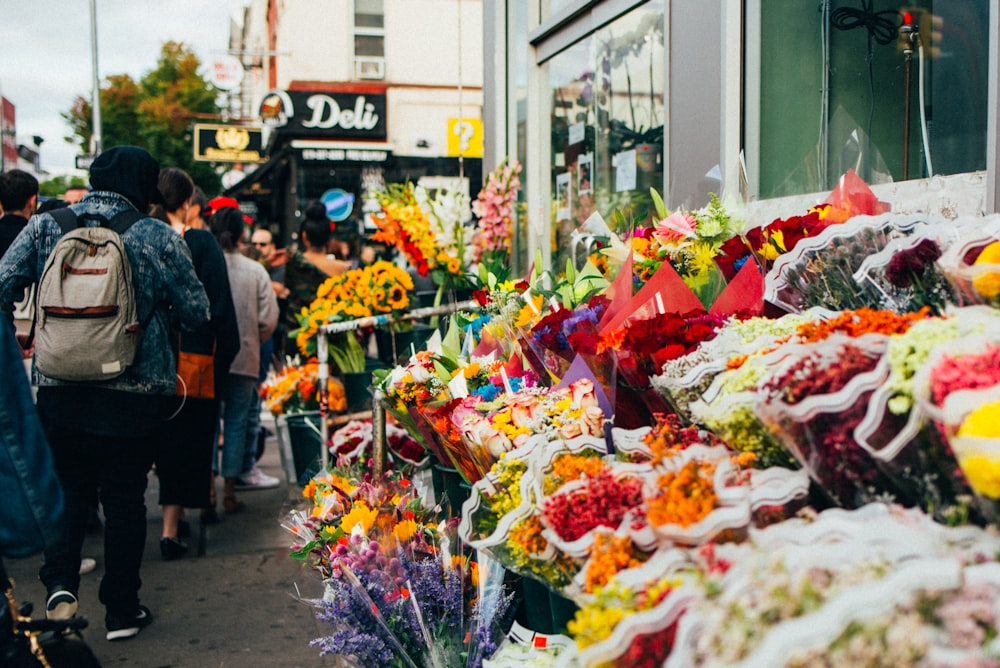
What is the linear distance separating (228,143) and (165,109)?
10.2 m

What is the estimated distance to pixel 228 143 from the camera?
2028 centimetres

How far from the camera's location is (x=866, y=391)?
1452mm

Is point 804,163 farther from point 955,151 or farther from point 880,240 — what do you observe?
point 880,240

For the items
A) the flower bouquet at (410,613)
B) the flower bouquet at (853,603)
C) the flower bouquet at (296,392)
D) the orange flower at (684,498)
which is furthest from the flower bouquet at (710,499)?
the flower bouquet at (296,392)

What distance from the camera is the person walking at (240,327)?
606cm

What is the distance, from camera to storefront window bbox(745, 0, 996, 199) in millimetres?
2951

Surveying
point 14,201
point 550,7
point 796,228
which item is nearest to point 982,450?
point 796,228

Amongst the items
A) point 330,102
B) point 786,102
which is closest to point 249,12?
point 330,102

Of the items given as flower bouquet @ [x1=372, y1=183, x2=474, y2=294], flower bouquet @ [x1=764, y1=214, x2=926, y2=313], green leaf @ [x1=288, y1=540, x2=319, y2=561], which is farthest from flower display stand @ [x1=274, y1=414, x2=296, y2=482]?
flower bouquet @ [x1=764, y1=214, x2=926, y2=313]

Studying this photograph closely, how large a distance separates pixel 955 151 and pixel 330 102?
57.5 ft

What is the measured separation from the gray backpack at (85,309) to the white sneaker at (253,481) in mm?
3452

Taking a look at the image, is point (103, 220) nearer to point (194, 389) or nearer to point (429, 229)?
point (194, 389)

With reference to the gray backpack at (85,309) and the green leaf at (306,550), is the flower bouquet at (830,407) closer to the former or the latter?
the green leaf at (306,550)

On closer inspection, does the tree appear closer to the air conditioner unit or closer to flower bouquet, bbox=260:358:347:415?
the air conditioner unit
